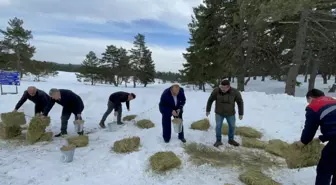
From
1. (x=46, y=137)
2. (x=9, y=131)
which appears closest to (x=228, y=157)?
(x=46, y=137)

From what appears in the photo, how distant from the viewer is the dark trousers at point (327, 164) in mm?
2723

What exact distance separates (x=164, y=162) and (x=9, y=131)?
4.54 m

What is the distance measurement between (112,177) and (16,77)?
10.1m

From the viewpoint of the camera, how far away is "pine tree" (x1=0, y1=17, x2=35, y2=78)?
2684 centimetres

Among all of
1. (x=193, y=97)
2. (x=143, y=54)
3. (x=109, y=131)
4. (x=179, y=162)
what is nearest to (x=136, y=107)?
(x=193, y=97)

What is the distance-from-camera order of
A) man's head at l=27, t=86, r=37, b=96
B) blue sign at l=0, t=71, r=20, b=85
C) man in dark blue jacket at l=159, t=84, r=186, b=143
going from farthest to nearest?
blue sign at l=0, t=71, r=20, b=85 → man's head at l=27, t=86, r=37, b=96 → man in dark blue jacket at l=159, t=84, r=186, b=143

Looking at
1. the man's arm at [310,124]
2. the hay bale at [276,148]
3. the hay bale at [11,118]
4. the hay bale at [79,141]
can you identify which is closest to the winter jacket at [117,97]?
the hay bale at [79,141]

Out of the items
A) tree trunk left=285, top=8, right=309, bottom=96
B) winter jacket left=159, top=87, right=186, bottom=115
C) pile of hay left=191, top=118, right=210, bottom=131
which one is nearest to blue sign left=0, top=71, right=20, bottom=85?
winter jacket left=159, top=87, right=186, bottom=115

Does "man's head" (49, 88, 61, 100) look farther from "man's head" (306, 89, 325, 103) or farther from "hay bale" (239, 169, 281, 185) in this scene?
"man's head" (306, 89, 325, 103)

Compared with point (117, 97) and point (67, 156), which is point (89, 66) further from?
point (67, 156)

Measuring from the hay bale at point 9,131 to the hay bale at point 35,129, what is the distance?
0.80 meters

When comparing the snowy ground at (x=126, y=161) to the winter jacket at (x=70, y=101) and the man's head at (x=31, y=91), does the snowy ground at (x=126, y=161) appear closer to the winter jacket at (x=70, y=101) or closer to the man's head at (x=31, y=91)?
the winter jacket at (x=70, y=101)

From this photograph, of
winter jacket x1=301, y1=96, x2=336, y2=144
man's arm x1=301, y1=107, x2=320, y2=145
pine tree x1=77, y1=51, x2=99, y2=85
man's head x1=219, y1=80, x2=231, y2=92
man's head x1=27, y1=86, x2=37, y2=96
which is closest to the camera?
winter jacket x1=301, y1=96, x2=336, y2=144

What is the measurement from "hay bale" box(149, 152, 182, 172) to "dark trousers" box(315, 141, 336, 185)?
7.17 ft
